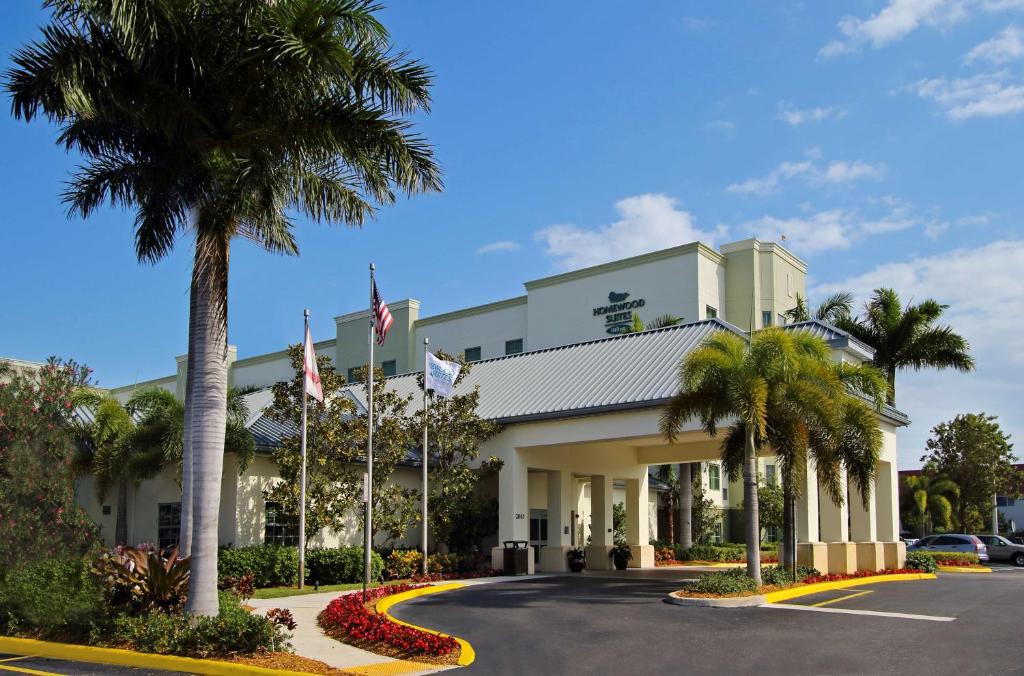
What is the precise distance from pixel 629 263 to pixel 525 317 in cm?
827

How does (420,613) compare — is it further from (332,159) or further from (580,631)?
(332,159)

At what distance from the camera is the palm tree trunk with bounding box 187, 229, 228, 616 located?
13.6 m

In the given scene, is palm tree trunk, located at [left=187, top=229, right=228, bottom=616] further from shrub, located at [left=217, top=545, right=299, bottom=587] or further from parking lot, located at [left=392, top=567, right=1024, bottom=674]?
shrub, located at [left=217, top=545, right=299, bottom=587]

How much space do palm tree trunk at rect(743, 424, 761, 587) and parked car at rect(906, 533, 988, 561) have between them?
2284 cm

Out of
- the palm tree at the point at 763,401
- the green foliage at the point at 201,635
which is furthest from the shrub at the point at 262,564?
the palm tree at the point at 763,401

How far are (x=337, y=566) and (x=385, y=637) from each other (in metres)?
11.6

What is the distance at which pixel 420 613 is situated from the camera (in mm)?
18234

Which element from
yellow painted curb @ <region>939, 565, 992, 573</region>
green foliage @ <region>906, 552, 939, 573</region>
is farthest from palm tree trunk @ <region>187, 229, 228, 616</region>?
yellow painted curb @ <region>939, 565, 992, 573</region>

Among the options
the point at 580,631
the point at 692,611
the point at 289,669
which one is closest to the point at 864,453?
the point at 692,611

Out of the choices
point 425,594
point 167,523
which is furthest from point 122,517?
point 425,594

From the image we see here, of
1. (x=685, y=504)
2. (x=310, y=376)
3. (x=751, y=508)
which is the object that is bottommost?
(x=685, y=504)

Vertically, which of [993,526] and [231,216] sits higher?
[231,216]

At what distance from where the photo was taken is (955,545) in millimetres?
41562

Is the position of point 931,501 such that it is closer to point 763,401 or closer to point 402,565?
point 402,565
